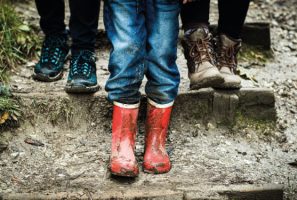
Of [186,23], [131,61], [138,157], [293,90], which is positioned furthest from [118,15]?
[293,90]

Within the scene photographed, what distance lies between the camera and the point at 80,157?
2477 mm

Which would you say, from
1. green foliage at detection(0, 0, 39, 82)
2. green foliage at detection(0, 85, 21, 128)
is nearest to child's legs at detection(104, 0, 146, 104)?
green foliage at detection(0, 85, 21, 128)

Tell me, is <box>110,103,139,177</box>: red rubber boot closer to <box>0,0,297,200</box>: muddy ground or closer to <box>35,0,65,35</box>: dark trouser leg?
<box>0,0,297,200</box>: muddy ground

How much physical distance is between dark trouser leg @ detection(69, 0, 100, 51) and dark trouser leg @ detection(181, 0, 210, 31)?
0.53 m


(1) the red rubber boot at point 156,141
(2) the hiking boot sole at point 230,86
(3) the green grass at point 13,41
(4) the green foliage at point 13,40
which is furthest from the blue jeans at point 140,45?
(4) the green foliage at point 13,40

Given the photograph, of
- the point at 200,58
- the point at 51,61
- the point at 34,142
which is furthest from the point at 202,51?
the point at 34,142

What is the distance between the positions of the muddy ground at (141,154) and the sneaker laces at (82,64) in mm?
199

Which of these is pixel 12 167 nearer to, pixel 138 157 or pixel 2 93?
pixel 2 93

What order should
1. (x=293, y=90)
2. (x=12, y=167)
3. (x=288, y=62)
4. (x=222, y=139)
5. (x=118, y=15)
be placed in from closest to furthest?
(x=118, y=15) < (x=12, y=167) < (x=222, y=139) < (x=293, y=90) < (x=288, y=62)

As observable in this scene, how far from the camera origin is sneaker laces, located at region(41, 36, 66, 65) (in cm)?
280

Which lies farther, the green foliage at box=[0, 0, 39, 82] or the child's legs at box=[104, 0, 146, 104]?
the green foliage at box=[0, 0, 39, 82]

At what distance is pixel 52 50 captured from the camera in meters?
2.82

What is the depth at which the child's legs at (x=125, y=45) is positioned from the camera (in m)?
2.12

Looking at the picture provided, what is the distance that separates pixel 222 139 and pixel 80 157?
2.90 ft
